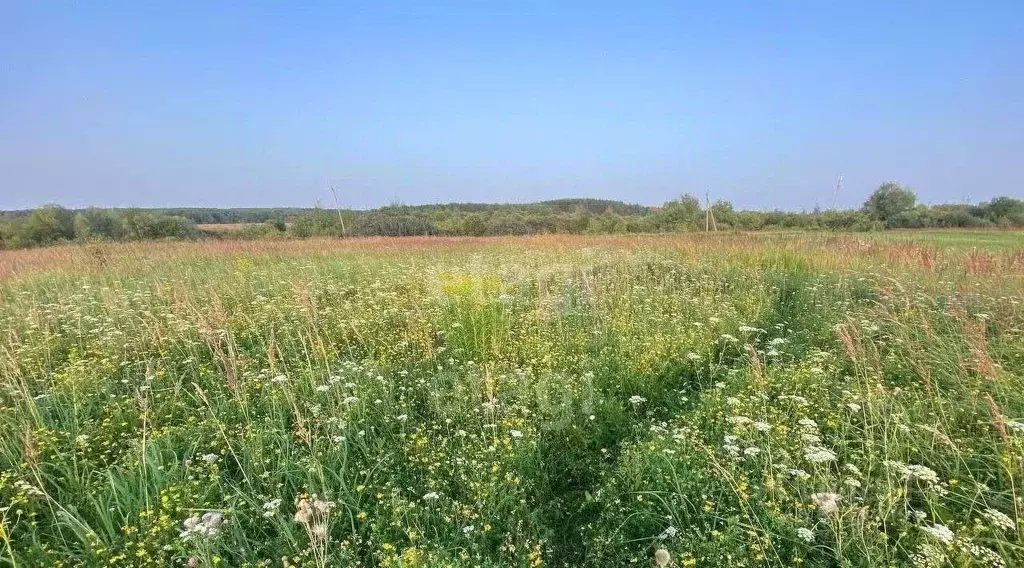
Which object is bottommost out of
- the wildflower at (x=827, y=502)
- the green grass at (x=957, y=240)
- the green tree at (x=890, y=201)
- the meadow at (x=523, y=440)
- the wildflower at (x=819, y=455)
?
the meadow at (x=523, y=440)

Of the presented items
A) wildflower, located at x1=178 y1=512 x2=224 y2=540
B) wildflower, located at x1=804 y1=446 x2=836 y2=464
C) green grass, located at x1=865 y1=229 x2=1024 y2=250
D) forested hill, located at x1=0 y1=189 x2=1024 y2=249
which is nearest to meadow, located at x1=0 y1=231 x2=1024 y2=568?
wildflower, located at x1=178 y1=512 x2=224 y2=540

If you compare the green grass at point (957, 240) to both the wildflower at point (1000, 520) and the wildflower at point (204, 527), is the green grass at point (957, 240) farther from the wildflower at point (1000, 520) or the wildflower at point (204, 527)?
the wildflower at point (204, 527)

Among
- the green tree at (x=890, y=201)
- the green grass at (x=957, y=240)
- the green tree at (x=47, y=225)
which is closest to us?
the green grass at (x=957, y=240)

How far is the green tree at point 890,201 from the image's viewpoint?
32.8m

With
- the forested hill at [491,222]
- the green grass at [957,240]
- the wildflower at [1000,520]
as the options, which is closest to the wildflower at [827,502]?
the wildflower at [1000,520]

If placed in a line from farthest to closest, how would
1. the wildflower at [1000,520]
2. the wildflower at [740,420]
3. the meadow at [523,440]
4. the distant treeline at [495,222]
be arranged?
the distant treeline at [495,222], the wildflower at [740,420], the meadow at [523,440], the wildflower at [1000,520]

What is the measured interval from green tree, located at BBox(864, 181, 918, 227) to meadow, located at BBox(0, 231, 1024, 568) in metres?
35.0

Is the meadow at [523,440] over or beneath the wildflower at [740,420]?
beneath

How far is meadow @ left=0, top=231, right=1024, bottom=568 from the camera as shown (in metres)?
2.11

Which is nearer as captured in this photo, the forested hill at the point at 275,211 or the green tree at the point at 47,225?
the green tree at the point at 47,225

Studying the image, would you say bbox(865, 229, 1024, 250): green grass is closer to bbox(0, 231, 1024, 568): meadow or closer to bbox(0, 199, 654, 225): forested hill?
bbox(0, 231, 1024, 568): meadow

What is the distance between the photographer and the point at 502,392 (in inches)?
142

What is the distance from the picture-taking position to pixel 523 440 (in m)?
2.95

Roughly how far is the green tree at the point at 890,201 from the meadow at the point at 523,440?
3501cm
